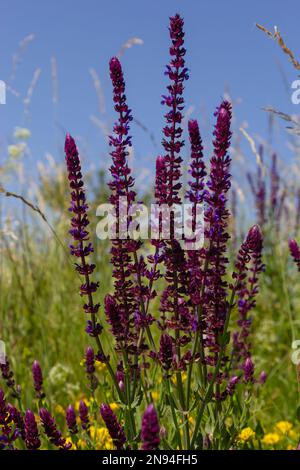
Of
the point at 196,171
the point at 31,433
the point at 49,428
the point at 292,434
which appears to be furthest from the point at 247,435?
the point at 196,171

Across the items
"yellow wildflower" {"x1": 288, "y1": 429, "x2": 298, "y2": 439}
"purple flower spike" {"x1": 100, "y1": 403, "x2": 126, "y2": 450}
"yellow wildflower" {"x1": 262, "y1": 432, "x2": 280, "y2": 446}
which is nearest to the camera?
"purple flower spike" {"x1": 100, "y1": 403, "x2": 126, "y2": 450}

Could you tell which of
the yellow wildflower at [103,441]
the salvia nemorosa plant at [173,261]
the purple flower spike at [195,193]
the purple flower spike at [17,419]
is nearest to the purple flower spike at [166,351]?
the salvia nemorosa plant at [173,261]

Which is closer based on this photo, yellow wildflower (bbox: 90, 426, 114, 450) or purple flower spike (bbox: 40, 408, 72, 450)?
purple flower spike (bbox: 40, 408, 72, 450)

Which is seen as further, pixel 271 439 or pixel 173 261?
pixel 271 439

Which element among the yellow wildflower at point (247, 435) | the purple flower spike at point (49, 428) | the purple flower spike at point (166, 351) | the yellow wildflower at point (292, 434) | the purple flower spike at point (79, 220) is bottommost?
the yellow wildflower at point (292, 434)

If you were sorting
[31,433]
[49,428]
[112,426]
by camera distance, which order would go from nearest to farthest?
[112,426] < [31,433] < [49,428]

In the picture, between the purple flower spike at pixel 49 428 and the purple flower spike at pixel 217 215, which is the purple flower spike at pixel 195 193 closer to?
the purple flower spike at pixel 217 215

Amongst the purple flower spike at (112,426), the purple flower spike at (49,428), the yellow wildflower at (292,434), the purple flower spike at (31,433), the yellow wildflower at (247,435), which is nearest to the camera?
the purple flower spike at (112,426)

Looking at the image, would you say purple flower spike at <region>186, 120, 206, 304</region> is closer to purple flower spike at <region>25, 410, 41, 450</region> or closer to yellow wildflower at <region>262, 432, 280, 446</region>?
purple flower spike at <region>25, 410, 41, 450</region>

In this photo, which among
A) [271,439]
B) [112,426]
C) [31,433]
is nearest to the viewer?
[112,426]

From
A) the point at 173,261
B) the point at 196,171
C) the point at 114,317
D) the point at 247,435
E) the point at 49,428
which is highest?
the point at 196,171

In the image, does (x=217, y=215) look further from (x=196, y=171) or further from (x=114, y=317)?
(x=114, y=317)

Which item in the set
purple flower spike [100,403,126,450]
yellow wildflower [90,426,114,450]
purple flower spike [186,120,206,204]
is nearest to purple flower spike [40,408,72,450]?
purple flower spike [100,403,126,450]

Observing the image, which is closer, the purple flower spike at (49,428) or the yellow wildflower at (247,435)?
the purple flower spike at (49,428)
